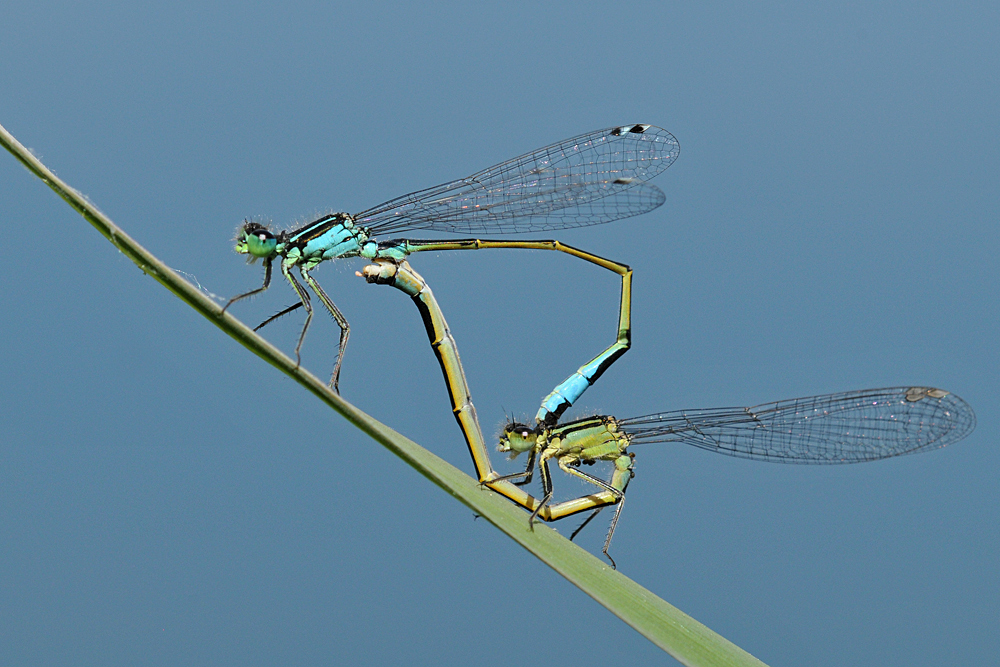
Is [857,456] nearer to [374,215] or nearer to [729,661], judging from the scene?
[729,661]

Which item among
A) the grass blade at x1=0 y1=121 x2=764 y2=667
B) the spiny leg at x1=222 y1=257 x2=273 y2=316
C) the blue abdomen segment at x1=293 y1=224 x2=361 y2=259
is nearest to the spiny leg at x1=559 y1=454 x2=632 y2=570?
the grass blade at x1=0 y1=121 x2=764 y2=667

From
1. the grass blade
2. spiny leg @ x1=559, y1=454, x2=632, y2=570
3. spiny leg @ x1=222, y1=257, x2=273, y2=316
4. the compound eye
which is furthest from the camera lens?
spiny leg @ x1=559, y1=454, x2=632, y2=570

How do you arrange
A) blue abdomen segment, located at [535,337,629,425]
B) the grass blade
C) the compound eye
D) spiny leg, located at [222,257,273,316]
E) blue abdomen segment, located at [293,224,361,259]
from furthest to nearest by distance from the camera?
blue abdomen segment, located at [535,337,629,425]
blue abdomen segment, located at [293,224,361,259]
the compound eye
spiny leg, located at [222,257,273,316]
the grass blade

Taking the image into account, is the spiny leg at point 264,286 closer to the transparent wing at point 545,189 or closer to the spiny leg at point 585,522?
the transparent wing at point 545,189

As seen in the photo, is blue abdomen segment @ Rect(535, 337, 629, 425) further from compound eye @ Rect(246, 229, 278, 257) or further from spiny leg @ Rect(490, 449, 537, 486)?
compound eye @ Rect(246, 229, 278, 257)

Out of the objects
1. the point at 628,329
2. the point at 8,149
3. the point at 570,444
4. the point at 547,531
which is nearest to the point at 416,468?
the point at 547,531

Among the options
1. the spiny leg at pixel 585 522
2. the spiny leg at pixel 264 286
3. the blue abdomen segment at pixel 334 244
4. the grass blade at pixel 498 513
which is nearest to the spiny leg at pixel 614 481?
the spiny leg at pixel 585 522

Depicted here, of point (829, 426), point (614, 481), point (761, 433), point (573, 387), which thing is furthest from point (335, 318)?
point (829, 426)
